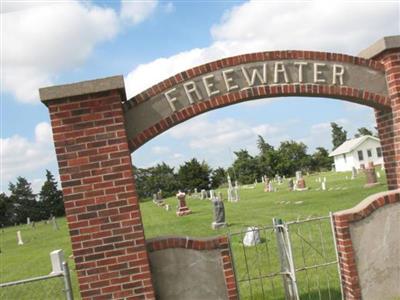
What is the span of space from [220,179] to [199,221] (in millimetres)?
58754

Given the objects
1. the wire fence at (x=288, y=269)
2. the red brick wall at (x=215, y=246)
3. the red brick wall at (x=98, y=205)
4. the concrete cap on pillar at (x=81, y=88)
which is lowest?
the wire fence at (x=288, y=269)

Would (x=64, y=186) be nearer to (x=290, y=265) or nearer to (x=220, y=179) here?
(x=290, y=265)

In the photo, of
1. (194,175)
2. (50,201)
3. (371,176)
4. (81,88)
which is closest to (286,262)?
(81,88)

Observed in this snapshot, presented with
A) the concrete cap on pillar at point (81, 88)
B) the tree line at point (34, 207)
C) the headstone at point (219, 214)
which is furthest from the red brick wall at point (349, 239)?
the tree line at point (34, 207)

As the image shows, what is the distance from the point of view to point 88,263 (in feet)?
20.8

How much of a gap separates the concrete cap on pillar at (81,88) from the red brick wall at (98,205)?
3.4 inches

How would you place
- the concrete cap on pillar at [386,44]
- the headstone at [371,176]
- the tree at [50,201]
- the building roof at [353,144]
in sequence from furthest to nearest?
the tree at [50,201]
the building roof at [353,144]
the headstone at [371,176]
the concrete cap on pillar at [386,44]

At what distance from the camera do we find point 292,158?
83750 millimetres

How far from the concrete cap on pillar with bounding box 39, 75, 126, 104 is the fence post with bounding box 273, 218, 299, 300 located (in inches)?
116

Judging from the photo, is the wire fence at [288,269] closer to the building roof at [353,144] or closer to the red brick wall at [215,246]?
the red brick wall at [215,246]

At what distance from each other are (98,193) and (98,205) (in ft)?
0.49

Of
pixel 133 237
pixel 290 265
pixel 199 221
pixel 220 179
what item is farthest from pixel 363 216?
pixel 220 179

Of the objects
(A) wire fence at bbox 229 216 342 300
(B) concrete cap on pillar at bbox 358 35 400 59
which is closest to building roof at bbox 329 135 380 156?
(A) wire fence at bbox 229 216 342 300

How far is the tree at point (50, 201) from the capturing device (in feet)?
283
